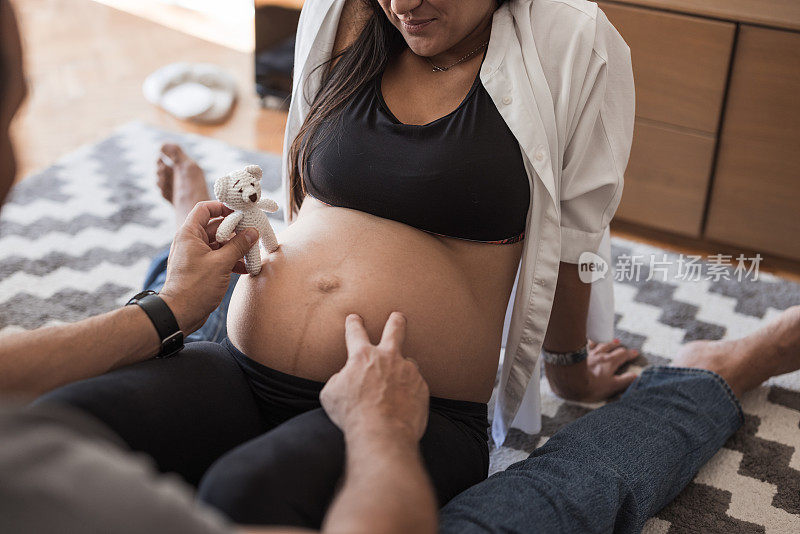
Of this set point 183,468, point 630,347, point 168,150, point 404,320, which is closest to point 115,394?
point 183,468

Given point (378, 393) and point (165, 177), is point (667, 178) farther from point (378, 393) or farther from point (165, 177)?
point (378, 393)

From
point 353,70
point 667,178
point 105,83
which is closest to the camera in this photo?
point 353,70

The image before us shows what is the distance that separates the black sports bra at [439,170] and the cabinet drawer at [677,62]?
0.84m

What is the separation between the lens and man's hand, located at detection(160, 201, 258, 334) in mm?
1027

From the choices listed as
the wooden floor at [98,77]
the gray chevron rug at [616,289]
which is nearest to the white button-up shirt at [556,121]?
the gray chevron rug at [616,289]

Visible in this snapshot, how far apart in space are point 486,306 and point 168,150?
0.82 m

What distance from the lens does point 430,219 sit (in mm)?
1132

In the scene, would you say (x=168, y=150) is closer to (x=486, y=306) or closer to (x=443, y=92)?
(x=443, y=92)

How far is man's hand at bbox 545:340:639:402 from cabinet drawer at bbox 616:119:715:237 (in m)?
0.55

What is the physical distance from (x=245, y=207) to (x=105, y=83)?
2114 millimetres

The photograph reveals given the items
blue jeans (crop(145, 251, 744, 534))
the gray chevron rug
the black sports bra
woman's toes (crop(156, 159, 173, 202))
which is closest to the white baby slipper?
the gray chevron rug

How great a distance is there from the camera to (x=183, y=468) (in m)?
0.95

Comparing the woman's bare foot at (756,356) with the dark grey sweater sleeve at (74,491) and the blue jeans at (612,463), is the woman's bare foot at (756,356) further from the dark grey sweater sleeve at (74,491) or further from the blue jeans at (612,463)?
the dark grey sweater sleeve at (74,491)

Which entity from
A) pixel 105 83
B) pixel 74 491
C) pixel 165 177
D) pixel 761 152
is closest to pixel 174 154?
pixel 165 177
